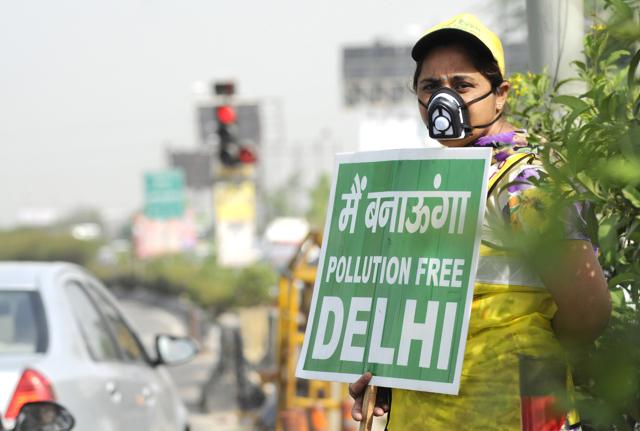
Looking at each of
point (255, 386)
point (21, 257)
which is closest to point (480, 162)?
point (255, 386)

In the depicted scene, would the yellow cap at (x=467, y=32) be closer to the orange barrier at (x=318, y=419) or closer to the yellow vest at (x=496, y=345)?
the yellow vest at (x=496, y=345)

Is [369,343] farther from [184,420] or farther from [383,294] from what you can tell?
[184,420]

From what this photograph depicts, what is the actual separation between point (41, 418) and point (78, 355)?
1.91 feet

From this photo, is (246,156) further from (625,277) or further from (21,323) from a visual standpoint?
(625,277)

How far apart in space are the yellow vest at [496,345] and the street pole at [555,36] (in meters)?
1.02

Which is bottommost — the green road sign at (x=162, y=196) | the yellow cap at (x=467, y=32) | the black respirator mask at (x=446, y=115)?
the green road sign at (x=162, y=196)

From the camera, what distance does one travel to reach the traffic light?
21828mm

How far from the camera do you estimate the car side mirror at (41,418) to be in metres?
4.38

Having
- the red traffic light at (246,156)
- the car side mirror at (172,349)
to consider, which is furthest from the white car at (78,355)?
the red traffic light at (246,156)

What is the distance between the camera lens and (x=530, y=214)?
6.53 feet

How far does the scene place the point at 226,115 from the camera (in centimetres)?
2164

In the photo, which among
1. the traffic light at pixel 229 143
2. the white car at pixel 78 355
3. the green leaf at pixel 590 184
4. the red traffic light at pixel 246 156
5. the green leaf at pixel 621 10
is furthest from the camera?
the red traffic light at pixel 246 156

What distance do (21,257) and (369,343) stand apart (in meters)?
92.6

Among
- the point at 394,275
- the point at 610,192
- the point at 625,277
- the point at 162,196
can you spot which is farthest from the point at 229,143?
the point at 162,196
